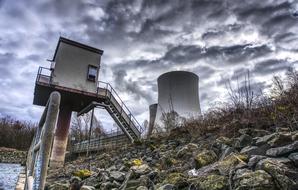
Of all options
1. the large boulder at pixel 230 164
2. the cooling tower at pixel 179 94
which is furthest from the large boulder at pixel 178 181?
the cooling tower at pixel 179 94

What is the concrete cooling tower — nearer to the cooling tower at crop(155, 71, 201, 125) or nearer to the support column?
the cooling tower at crop(155, 71, 201, 125)

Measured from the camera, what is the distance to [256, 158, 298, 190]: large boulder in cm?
253

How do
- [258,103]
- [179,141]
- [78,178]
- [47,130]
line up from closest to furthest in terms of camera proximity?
[47,130] < [78,178] < [258,103] < [179,141]

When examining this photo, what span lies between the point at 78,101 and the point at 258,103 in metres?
13.9

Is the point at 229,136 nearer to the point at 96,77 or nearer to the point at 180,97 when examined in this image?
the point at 180,97

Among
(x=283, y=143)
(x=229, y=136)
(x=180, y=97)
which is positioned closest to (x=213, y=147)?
(x=229, y=136)

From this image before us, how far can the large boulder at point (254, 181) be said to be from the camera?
2527mm

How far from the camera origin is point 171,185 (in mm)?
3316

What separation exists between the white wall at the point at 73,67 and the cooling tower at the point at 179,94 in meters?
6.78

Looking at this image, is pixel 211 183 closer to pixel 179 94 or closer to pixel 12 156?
pixel 179 94

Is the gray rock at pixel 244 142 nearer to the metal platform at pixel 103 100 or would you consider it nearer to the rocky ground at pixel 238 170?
the rocky ground at pixel 238 170

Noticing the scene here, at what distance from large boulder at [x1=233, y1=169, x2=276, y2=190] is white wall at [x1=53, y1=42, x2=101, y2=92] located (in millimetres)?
14960

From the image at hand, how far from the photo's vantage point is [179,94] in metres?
12.0

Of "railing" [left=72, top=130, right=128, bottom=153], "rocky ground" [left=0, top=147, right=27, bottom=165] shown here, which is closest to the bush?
"rocky ground" [left=0, top=147, right=27, bottom=165]
